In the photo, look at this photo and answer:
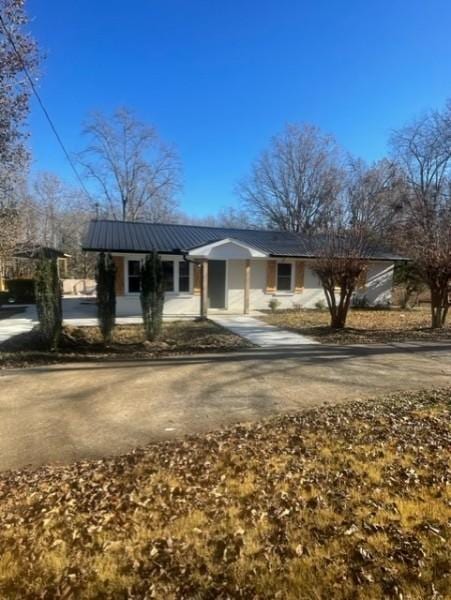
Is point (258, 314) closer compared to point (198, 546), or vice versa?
point (198, 546)

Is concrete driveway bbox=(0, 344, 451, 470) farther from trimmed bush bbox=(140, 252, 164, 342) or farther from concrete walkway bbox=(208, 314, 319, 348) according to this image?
trimmed bush bbox=(140, 252, 164, 342)

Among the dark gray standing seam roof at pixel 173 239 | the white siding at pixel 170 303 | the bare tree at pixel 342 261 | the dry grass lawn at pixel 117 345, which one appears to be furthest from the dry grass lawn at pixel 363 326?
the white siding at pixel 170 303

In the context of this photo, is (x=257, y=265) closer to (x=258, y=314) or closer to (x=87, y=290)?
(x=258, y=314)

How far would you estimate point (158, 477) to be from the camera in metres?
3.09

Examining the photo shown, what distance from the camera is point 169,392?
5355 millimetres

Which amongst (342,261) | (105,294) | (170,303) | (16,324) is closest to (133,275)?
(170,303)

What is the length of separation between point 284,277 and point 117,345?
1001 cm

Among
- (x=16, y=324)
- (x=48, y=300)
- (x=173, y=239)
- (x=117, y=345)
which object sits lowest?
(x=117, y=345)

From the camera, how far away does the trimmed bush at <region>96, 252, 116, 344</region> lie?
29.4ft

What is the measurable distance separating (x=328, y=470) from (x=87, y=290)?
2882cm

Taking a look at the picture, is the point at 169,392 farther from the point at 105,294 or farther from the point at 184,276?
the point at 184,276

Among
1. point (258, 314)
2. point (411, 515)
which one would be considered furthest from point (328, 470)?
point (258, 314)

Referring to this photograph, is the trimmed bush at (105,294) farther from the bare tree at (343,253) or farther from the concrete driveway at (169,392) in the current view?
the bare tree at (343,253)

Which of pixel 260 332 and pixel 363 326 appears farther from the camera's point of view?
pixel 363 326
